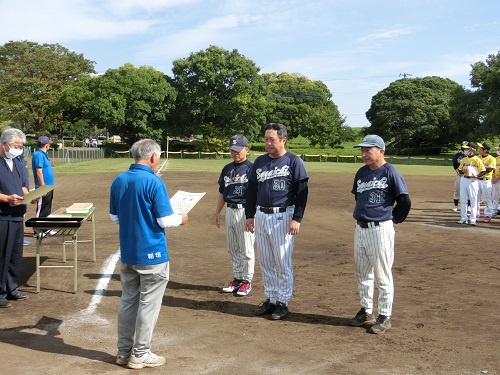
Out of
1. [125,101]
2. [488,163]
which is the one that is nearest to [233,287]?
[488,163]

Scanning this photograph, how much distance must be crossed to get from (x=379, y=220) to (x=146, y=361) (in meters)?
2.86

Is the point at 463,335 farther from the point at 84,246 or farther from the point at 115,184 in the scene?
the point at 84,246

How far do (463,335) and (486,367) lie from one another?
2.98 feet

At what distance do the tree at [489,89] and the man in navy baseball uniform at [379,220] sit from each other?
54.4 m

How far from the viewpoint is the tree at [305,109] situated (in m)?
84.2

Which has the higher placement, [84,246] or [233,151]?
[233,151]

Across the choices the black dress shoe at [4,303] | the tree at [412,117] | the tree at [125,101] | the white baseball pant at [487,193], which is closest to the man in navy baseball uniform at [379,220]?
the black dress shoe at [4,303]

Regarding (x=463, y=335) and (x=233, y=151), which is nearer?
(x=463, y=335)

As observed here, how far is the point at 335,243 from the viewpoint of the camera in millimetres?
11695

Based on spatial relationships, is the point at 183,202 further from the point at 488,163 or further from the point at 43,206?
the point at 488,163

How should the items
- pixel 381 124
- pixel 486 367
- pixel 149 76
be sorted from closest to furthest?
pixel 486 367
pixel 149 76
pixel 381 124

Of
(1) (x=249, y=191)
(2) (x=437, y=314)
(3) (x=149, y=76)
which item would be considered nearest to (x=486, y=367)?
(2) (x=437, y=314)

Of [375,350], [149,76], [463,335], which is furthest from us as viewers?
[149,76]

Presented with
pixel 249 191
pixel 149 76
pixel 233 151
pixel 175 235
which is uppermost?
pixel 149 76
